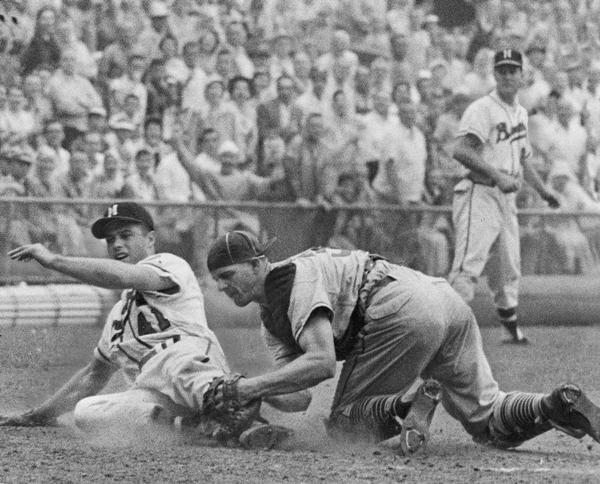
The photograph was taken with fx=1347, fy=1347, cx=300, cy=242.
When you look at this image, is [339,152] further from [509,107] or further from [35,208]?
[35,208]

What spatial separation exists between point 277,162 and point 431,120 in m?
2.54

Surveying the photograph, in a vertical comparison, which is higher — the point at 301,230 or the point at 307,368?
the point at 307,368

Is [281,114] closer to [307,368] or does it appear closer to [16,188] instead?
[16,188]

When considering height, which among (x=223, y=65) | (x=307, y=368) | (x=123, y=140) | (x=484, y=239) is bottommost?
(x=484, y=239)

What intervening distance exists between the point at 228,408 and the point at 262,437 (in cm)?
26

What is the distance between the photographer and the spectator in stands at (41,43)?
1376 cm

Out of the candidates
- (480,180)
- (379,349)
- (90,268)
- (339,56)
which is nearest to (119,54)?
(339,56)

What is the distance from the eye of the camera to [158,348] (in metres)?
6.57

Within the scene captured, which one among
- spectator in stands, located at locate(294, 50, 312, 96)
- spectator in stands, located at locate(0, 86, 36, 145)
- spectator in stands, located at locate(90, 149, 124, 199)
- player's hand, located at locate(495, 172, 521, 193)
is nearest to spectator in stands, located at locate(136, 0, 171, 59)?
spectator in stands, located at locate(294, 50, 312, 96)

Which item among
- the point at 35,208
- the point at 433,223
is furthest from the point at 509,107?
the point at 35,208

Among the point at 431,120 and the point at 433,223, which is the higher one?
the point at 431,120

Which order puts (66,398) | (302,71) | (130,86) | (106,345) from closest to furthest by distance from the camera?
(106,345)
(66,398)
(130,86)
(302,71)

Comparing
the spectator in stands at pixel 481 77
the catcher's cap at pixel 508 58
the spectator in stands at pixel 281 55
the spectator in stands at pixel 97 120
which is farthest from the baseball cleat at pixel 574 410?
the spectator in stands at pixel 481 77

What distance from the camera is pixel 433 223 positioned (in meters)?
13.0
